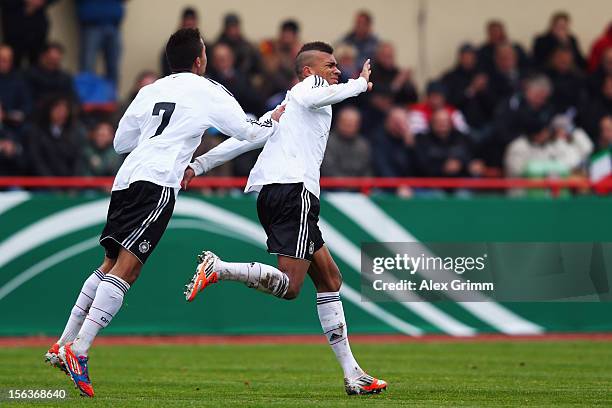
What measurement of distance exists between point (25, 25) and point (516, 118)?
7.18m

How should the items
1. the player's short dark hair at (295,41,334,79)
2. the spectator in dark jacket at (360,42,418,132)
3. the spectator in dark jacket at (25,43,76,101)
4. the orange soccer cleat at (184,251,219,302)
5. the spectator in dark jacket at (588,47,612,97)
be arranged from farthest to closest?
the spectator in dark jacket at (588,47,612,97)
the spectator in dark jacket at (360,42,418,132)
the spectator in dark jacket at (25,43,76,101)
the player's short dark hair at (295,41,334,79)
the orange soccer cleat at (184,251,219,302)

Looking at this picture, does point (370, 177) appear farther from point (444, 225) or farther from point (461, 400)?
point (461, 400)

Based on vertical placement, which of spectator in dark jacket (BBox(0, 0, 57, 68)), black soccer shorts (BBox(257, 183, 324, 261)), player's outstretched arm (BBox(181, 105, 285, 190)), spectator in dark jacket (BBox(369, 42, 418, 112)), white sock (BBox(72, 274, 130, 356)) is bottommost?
white sock (BBox(72, 274, 130, 356))

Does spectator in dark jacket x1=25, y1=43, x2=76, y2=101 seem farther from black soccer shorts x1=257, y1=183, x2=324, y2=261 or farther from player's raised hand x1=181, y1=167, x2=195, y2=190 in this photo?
black soccer shorts x1=257, y1=183, x2=324, y2=261

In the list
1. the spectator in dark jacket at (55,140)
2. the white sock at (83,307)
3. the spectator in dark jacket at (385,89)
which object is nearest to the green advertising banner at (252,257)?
the spectator in dark jacket at (55,140)

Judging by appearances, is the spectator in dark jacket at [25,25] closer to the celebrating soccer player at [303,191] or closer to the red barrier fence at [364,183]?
the red barrier fence at [364,183]

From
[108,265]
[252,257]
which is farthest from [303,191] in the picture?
[252,257]

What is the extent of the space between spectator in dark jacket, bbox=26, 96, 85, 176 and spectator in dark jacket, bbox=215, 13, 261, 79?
9.67ft

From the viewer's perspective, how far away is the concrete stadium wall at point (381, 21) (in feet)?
64.3

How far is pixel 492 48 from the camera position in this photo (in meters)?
20.6

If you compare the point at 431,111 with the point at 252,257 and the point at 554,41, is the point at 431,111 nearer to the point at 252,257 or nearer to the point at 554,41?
the point at 554,41

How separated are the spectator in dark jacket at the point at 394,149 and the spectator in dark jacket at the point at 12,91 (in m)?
4.72

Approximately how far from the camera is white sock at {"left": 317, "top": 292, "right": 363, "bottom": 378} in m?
9.08

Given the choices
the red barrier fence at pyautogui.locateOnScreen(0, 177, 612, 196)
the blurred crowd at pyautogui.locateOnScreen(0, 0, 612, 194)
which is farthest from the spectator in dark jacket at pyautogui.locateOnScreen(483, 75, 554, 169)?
the red barrier fence at pyautogui.locateOnScreen(0, 177, 612, 196)
